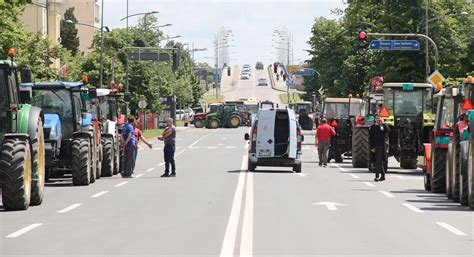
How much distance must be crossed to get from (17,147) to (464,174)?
8137 mm

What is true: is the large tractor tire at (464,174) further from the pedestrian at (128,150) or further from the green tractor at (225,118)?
the green tractor at (225,118)

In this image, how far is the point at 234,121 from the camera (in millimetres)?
118812

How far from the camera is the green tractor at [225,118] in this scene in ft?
389

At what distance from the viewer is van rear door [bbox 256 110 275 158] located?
38594mm

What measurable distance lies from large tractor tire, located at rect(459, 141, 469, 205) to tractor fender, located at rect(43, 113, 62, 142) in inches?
410

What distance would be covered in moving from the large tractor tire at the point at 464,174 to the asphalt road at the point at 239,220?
0.29 m

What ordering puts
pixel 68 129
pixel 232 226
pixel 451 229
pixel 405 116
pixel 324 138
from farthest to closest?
pixel 324 138
pixel 405 116
pixel 68 129
pixel 232 226
pixel 451 229

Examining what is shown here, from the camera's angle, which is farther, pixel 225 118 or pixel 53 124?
pixel 225 118

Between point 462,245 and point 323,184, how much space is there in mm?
15781

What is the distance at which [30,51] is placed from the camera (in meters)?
69.9

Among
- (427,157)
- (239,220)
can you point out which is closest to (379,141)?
(427,157)

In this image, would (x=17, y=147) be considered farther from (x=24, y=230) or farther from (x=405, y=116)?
(x=405, y=116)

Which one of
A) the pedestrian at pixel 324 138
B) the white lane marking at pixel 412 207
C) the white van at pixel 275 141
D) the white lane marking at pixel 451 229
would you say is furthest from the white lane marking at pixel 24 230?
the pedestrian at pixel 324 138

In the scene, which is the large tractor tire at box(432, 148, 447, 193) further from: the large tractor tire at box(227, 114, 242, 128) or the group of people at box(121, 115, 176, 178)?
the large tractor tire at box(227, 114, 242, 128)
